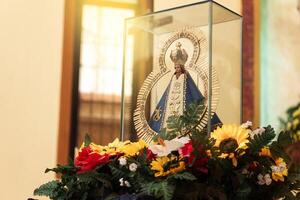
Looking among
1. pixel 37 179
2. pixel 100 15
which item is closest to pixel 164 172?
pixel 37 179

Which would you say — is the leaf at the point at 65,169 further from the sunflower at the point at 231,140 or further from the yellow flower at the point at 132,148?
the sunflower at the point at 231,140

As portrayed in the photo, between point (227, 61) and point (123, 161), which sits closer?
point (123, 161)

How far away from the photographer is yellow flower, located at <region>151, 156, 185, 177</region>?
103 centimetres

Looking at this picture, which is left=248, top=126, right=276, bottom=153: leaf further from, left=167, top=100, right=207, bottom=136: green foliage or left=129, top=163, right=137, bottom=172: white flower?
left=129, top=163, right=137, bottom=172: white flower

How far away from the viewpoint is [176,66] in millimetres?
1354

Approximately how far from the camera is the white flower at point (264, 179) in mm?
1050

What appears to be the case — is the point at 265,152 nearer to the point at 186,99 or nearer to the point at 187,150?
the point at 187,150

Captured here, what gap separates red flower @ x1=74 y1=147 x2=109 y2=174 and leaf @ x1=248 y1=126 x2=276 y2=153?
0.32 m

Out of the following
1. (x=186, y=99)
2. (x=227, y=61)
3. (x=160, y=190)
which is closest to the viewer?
(x=160, y=190)

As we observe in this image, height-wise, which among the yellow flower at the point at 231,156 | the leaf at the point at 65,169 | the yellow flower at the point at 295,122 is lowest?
the leaf at the point at 65,169

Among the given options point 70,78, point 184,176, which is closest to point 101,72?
point 70,78

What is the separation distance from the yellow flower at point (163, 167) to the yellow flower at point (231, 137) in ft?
0.32

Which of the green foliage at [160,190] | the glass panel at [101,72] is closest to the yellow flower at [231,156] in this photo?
the green foliage at [160,190]

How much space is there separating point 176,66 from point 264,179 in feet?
1.40
